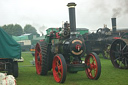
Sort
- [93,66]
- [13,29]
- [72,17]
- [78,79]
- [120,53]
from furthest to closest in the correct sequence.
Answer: [13,29], [120,53], [72,17], [78,79], [93,66]

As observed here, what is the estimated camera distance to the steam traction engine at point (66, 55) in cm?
699

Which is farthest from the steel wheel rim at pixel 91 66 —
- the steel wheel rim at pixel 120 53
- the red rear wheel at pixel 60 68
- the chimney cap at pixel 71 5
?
the steel wheel rim at pixel 120 53

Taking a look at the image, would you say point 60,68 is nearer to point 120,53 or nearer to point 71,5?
point 71,5

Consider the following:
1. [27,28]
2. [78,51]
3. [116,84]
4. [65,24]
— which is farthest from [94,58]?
[27,28]

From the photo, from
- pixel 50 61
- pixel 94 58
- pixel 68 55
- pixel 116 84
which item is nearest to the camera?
pixel 116 84

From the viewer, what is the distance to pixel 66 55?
25.5ft

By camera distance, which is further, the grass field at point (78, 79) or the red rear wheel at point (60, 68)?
the grass field at point (78, 79)

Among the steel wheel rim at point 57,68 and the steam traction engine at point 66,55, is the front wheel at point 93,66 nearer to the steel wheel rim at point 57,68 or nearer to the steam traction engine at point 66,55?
the steam traction engine at point 66,55

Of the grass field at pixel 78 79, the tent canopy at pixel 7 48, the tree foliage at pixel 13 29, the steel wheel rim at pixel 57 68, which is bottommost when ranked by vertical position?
the grass field at pixel 78 79

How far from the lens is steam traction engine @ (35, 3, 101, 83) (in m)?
6.99

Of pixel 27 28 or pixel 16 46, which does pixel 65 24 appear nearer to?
pixel 16 46

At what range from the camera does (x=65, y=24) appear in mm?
7805


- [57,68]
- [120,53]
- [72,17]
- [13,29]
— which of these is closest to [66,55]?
[57,68]

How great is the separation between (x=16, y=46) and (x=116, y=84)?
3.66 meters
